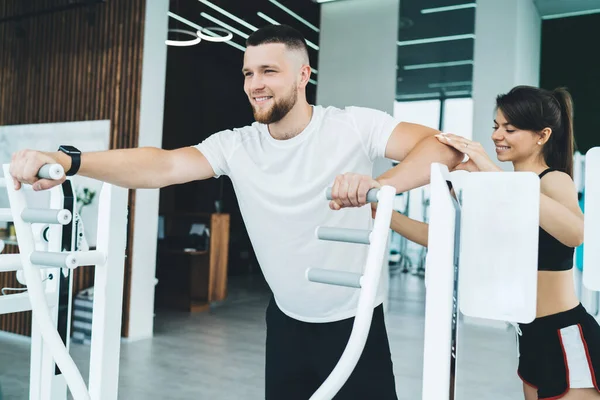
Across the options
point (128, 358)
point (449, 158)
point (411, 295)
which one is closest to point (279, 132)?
point (449, 158)

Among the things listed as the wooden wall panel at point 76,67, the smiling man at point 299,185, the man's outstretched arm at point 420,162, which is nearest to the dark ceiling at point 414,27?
the wooden wall panel at point 76,67

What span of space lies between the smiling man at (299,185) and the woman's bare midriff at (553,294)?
18.1 inches

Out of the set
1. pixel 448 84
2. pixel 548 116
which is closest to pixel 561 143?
pixel 548 116

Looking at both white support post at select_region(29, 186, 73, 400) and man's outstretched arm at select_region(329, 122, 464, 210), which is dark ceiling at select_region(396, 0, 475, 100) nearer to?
man's outstretched arm at select_region(329, 122, 464, 210)

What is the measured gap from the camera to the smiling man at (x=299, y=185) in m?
1.59

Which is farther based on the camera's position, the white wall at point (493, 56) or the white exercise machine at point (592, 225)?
the white wall at point (493, 56)

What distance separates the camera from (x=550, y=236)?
155 centimetres

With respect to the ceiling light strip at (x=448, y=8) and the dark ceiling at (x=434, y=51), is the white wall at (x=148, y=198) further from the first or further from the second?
the ceiling light strip at (x=448, y=8)

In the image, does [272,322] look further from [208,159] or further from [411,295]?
[411,295]

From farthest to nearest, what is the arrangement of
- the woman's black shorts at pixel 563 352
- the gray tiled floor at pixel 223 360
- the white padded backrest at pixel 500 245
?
1. the gray tiled floor at pixel 223 360
2. the woman's black shorts at pixel 563 352
3. the white padded backrest at pixel 500 245

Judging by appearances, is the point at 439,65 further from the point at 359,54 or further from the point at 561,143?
the point at 561,143

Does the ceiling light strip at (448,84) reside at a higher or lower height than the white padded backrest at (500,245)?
higher

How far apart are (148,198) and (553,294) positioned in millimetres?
3843

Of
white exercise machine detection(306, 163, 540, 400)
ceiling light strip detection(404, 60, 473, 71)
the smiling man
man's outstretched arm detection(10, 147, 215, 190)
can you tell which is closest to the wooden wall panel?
man's outstretched arm detection(10, 147, 215, 190)
